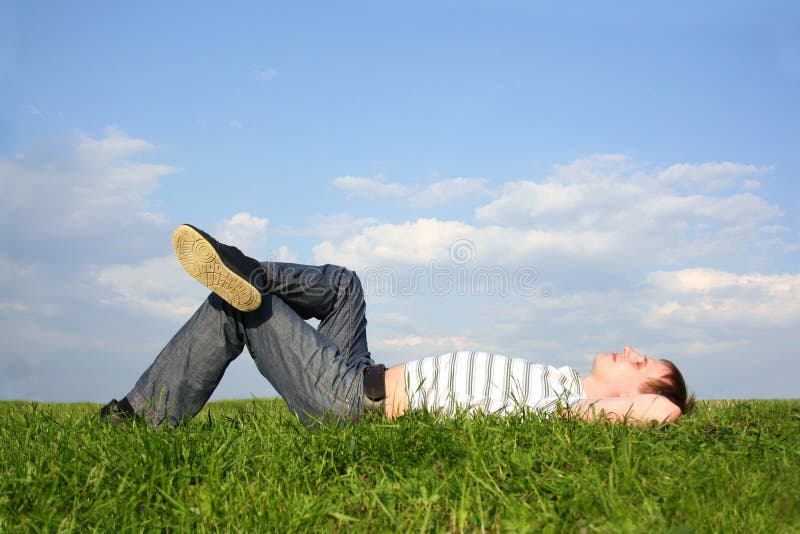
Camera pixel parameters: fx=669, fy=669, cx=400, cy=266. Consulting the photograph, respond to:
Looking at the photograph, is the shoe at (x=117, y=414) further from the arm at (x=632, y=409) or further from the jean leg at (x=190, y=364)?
the arm at (x=632, y=409)

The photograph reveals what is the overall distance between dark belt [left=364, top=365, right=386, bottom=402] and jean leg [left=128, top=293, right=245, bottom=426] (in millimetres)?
1012

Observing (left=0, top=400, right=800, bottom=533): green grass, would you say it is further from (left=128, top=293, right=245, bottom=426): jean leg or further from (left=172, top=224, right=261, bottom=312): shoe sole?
(left=172, top=224, right=261, bottom=312): shoe sole

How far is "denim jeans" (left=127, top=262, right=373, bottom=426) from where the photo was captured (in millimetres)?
4637

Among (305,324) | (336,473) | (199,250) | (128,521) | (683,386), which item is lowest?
(128,521)

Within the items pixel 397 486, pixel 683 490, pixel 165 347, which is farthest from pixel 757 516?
pixel 165 347

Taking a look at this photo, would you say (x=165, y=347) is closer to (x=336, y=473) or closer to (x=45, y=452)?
(x=45, y=452)

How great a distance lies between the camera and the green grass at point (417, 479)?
308 cm

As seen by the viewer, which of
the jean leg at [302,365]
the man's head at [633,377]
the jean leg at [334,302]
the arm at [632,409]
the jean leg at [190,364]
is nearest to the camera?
the arm at [632,409]

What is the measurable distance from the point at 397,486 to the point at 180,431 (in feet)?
5.89

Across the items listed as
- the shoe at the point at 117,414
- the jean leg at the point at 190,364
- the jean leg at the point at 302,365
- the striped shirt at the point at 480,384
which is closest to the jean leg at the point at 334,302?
the jean leg at the point at 302,365

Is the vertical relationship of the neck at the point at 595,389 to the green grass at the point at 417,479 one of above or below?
above

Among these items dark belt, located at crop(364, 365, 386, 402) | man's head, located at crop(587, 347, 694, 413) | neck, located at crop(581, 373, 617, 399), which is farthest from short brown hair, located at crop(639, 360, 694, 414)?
dark belt, located at crop(364, 365, 386, 402)

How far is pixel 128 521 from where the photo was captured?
3320 millimetres

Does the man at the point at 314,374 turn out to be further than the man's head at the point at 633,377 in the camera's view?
No
